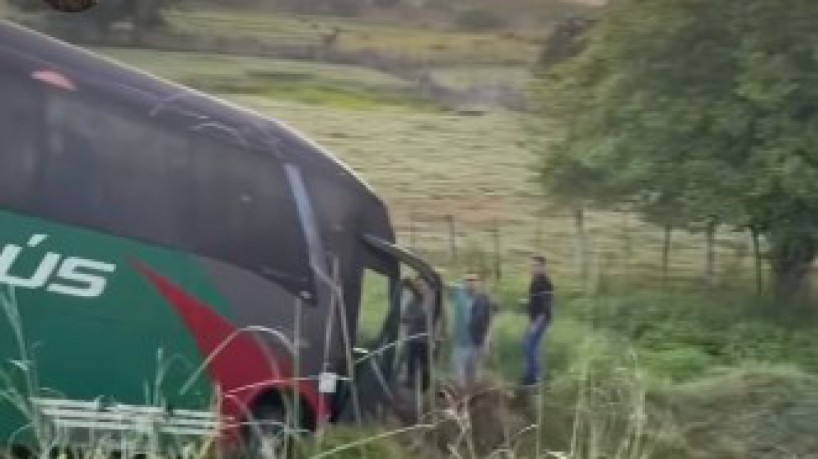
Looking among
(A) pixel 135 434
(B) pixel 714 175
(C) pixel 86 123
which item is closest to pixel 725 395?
(B) pixel 714 175

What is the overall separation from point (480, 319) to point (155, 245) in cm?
121

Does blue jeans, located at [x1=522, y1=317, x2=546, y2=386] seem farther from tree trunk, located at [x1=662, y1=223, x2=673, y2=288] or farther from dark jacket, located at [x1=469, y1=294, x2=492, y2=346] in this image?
tree trunk, located at [x1=662, y1=223, x2=673, y2=288]

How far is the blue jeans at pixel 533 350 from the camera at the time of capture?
5.34 meters

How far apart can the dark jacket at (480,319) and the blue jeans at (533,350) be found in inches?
6.3

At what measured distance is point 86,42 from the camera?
5289 mm

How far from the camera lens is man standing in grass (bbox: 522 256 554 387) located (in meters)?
5.46

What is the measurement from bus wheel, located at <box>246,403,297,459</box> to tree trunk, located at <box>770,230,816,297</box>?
11.0 ft

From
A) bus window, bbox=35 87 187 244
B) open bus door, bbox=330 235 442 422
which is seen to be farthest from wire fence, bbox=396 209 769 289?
bus window, bbox=35 87 187 244

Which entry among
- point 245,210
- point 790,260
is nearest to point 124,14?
point 245,210

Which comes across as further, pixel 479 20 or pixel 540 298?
pixel 479 20

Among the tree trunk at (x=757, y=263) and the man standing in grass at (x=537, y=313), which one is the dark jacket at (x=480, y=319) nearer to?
the man standing in grass at (x=537, y=313)

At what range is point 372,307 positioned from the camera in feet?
16.4

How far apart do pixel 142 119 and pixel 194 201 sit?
25 cm

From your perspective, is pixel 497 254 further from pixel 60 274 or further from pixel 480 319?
pixel 60 274
